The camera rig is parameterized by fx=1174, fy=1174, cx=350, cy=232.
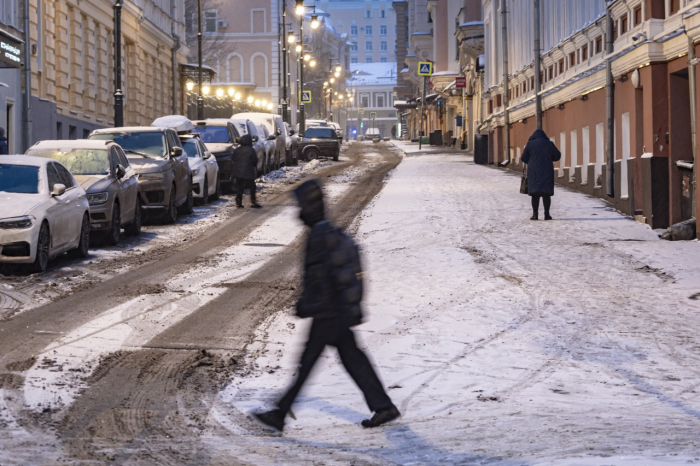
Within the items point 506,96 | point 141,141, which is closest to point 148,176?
point 141,141

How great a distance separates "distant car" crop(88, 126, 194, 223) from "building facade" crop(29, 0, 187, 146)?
31.2 ft

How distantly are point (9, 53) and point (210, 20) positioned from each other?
73.5 m

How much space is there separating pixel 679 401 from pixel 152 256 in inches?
409

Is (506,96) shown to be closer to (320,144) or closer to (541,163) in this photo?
(320,144)

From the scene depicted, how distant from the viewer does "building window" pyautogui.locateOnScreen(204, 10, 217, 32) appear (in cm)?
9844

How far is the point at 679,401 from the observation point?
301 inches

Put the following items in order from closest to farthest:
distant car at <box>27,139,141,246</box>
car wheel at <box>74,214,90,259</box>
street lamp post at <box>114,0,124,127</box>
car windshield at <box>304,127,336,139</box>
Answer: car wheel at <box>74,214,90,259</box>
distant car at <box>27,139,141,246</box>
street lamp post at <box>114,0,124,127</box>
car windshield at <box>304,127,336,139</box>

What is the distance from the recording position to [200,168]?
84.7ft

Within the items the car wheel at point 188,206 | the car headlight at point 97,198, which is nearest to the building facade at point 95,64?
the car wheel at point 188,206

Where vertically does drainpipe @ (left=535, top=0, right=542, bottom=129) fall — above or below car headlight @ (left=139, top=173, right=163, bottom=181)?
above

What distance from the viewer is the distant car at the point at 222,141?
29828 mm

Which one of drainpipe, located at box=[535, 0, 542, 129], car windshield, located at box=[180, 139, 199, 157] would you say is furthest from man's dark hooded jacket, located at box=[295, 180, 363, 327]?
drainpipe, located at box=[535, 0, 542, 129]

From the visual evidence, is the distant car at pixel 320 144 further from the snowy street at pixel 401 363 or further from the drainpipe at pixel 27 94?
the snowy street at pixel 401 363

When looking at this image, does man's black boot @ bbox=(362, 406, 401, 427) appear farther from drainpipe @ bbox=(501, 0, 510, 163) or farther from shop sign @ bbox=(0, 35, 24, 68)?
drainpipe @ bbox=(501, 0, 510, 163)
